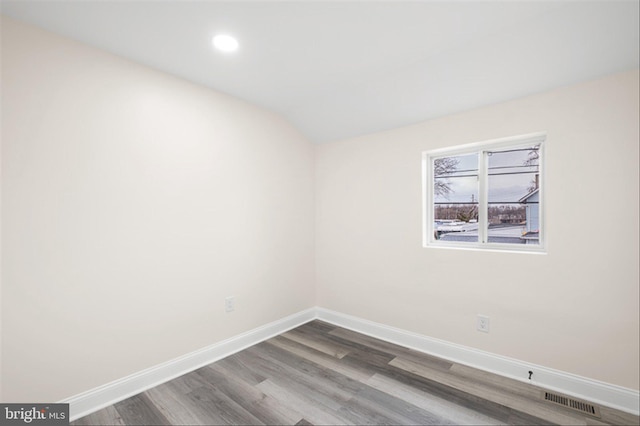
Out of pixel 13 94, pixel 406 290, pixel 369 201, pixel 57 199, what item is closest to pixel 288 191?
pixel 369 201

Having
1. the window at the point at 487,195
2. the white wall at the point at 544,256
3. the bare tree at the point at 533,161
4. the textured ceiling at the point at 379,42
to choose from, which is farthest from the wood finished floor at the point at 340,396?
the textured ceiling at the point at 379,42

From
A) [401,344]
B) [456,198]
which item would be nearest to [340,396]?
[401,344]

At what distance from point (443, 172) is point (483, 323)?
1417 mm

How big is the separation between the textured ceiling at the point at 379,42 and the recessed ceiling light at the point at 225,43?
2.0 inches

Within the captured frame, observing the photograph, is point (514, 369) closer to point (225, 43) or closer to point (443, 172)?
point (443, 172)

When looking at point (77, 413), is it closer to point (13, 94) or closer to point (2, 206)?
point (2, 206)

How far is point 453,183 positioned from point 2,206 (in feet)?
10.9

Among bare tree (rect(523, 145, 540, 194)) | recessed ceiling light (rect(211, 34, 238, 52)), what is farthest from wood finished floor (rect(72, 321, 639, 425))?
recessed ceiling light (rect(211, 34, 238, 52))

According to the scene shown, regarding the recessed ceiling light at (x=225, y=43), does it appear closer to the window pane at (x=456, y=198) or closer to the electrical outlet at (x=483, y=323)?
the window pane at (x=456, y=198)

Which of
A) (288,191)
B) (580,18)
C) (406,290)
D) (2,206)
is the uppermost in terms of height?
(580,18)

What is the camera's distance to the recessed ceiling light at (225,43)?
1.90 metres

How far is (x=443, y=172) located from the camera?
2.83 meters

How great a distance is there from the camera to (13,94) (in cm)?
166

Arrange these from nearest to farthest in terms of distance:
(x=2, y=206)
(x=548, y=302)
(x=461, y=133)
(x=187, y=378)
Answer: (x=2, y=206), (x=548, y=302), (x=187, y=378), (x=461, y=133)
